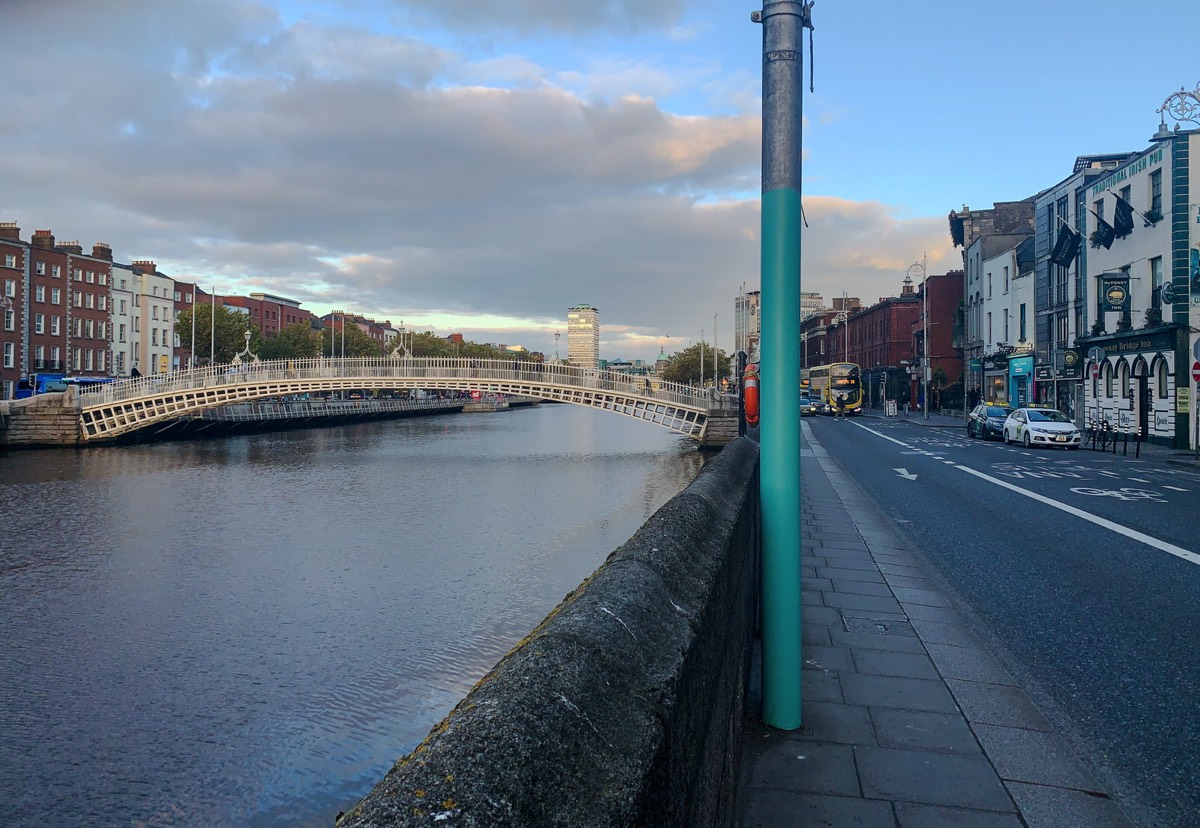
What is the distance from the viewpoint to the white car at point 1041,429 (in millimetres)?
30188

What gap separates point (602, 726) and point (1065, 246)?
4743cm

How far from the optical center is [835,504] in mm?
14477

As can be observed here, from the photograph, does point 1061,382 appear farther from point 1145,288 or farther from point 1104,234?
point 1145,288

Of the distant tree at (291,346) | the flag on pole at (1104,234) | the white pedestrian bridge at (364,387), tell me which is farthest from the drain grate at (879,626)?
the distant tree at (291,346)

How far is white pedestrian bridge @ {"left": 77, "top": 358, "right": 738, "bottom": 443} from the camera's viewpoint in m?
47.2

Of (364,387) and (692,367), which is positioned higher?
(692,367)

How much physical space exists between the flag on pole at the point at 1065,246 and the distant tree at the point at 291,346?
75268 millimetres

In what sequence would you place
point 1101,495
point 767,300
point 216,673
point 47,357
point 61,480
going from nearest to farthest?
point 767,300 < point 216,673 < point 1101,495 < point 61,480 < point 47,357

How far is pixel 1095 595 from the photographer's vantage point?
7.84 metres

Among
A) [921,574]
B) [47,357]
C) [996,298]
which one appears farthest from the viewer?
[47,357]

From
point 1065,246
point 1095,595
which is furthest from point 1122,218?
point 1095,595

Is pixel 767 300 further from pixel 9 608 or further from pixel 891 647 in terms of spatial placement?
pixel 9 608

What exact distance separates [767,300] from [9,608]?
13.5 meters

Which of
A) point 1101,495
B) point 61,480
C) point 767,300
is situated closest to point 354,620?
point 767,300
